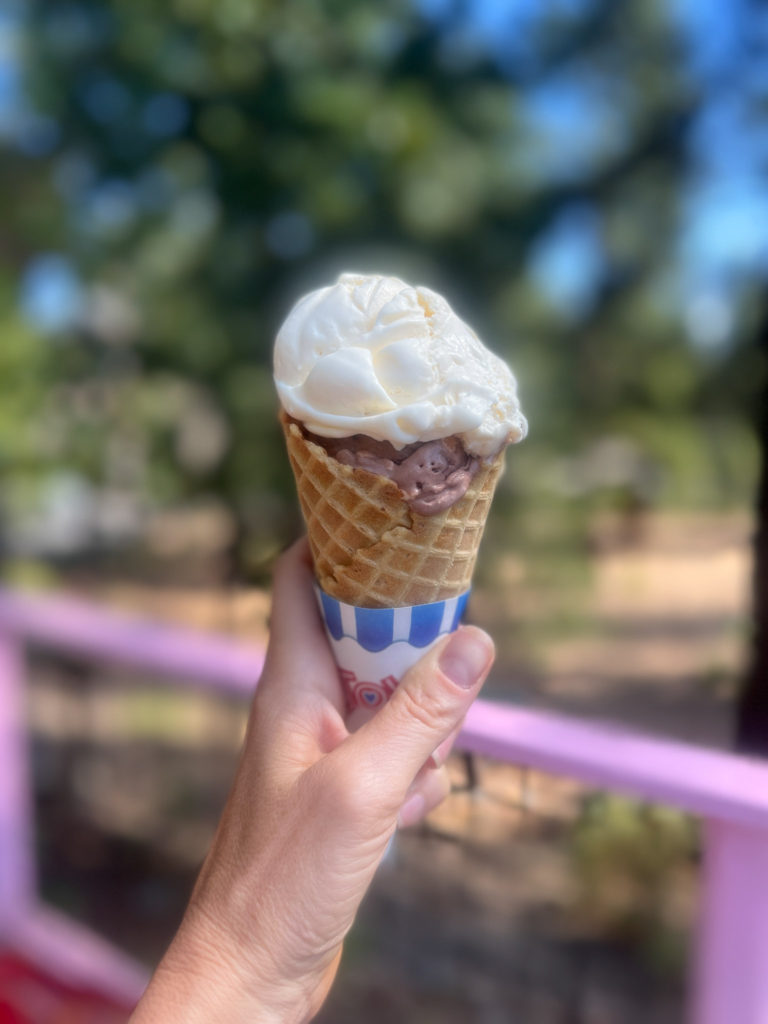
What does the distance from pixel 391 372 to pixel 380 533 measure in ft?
0.65

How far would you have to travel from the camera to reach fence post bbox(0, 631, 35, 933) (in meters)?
2.15

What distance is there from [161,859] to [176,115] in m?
2.51

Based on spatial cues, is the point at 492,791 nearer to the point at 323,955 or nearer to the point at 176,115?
the point at 323,955

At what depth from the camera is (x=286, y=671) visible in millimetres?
1006

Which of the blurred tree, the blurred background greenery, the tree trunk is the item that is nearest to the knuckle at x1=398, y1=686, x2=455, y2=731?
the tree trunk

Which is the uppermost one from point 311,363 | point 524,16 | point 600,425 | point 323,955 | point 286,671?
point 524,16

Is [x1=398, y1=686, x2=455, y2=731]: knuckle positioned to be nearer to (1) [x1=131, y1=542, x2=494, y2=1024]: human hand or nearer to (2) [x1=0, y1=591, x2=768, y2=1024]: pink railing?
(1) [x1=131, y1=542, x2=494, y2=1024]: human hand

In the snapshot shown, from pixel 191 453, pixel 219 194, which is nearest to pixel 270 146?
pixel 219 194

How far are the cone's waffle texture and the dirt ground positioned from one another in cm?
53

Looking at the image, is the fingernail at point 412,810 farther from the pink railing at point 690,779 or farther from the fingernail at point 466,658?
the fingernail at point 466,658

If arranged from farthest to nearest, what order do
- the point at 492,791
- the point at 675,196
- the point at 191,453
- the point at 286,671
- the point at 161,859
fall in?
the point at 191,453, the point at 161,859, the point at 675,196, the point at 492,791, the point at 286,671

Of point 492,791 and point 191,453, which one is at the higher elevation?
point 492,791

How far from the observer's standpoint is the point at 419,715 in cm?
88

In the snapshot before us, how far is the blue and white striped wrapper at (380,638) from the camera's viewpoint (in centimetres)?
99
